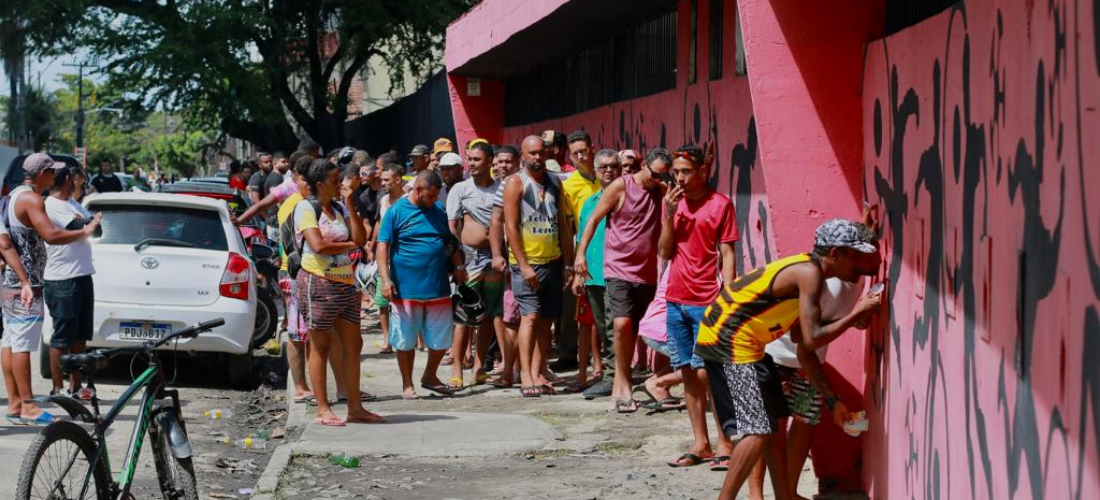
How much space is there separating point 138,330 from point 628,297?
4.03m

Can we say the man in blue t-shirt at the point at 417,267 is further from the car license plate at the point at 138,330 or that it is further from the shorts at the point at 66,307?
the car license plate at the point at 138,330

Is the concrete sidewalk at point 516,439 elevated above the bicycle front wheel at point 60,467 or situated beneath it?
situated beneath

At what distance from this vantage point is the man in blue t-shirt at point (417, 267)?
1017cm

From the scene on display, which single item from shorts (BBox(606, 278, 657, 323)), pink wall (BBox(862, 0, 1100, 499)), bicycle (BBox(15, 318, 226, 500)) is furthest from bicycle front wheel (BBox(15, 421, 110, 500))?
shorts (BBox(606, 278, 657, 323))

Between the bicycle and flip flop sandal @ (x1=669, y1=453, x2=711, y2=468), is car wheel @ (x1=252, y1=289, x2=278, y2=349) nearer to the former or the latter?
flip flop sandal @ (x1=669, y1=453, x2=711, y2=468)

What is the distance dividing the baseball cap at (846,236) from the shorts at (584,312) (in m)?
4.52

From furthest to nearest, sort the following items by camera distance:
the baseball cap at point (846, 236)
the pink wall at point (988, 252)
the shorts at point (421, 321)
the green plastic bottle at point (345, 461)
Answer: the shorts at point (421, 321) < the green plastic bottle at point (345, 461) < the baseball cap at point (846, 236) < the pink wall at point (988, 252)

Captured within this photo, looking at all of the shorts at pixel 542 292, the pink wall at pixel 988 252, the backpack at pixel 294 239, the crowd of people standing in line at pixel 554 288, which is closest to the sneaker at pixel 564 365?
the crowd of people standing in line at pixel 554 288

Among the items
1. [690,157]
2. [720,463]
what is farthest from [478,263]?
[720,463]

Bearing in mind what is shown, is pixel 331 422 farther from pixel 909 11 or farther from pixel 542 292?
pixel 909 11

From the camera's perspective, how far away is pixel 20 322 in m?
9.44

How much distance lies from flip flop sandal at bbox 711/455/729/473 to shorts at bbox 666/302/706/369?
527mm

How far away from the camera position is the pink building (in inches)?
152

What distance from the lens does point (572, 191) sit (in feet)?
35.2
